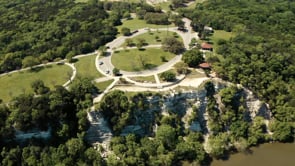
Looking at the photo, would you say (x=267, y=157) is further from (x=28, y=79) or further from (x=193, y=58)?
(x=28, y=79)

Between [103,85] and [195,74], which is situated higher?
[195,74]

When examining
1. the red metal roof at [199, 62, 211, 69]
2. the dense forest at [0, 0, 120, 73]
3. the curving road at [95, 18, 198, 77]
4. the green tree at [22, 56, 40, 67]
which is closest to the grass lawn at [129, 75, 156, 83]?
the curving road at [95, 18, 198, 77]

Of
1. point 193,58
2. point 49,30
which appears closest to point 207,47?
point 193,58

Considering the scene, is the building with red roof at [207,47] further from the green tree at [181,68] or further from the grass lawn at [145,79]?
the grass lawn at [145,79]

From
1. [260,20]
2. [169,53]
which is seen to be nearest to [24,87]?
[169,53]

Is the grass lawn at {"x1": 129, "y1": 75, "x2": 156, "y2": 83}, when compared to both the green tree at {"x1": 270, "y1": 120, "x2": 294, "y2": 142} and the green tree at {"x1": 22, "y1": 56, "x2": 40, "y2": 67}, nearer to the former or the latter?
the green tree at {"x1": 22, "y1": 56, "x2": 40, "y2": 67}

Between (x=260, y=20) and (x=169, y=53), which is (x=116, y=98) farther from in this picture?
(x=260, y=20)
